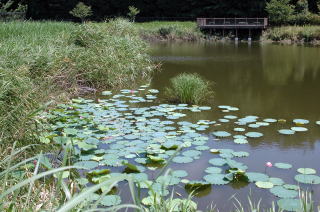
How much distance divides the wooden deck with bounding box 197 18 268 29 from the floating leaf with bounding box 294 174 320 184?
23499mm

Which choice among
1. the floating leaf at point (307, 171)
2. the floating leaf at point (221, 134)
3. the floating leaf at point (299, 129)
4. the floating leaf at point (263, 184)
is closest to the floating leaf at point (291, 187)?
the floating leaf at point (263, 184)

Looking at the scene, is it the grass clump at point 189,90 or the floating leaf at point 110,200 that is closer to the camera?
the floating leaf at point 110,200

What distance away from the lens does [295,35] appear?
23.4m

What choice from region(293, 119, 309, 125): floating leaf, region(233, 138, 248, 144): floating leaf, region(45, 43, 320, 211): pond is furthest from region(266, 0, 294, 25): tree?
region(233, 138, 248, 144): floating leaf

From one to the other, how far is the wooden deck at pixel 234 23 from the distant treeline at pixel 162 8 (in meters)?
3.75

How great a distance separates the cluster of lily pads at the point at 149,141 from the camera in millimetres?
3736

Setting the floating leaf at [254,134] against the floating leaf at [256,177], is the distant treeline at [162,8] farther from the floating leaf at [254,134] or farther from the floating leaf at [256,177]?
the floating leaf at [256,177]

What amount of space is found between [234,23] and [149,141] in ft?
77.7

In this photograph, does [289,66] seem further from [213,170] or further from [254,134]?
[213,170]

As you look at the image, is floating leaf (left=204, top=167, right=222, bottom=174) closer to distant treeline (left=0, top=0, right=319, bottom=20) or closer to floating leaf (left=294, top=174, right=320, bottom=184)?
floating leaf (left=294, top=174, right=320, bottom=184)

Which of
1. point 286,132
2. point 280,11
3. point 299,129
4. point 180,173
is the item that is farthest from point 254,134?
point 280,11

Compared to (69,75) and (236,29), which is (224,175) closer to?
(69,75)

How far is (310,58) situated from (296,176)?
12.2m

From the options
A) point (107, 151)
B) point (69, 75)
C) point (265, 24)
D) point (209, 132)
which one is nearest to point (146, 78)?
point (69, 75)
